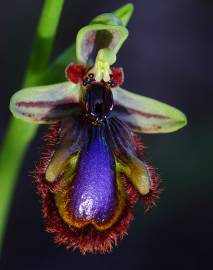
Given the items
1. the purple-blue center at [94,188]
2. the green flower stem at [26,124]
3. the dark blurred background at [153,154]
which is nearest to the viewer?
→ the purple-blue center at [94,188]

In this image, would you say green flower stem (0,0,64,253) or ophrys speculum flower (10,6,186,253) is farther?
green flower stem (0,0,64,253)

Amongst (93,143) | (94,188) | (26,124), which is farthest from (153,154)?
(94,188)

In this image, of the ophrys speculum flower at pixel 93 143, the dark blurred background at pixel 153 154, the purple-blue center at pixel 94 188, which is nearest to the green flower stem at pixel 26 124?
the ophrys speculum flower at pixel 93 143

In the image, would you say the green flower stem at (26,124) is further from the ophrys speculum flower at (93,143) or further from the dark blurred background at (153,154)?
the dark blurred background at (153,154)

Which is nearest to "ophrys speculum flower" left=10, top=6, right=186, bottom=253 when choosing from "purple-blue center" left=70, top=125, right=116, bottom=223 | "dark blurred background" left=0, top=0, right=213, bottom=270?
"purple-blue center" left=70, top=125, right=116, bottom=223

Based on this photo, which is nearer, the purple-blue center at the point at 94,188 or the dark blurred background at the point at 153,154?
the purple-blue center at the point at 94,188

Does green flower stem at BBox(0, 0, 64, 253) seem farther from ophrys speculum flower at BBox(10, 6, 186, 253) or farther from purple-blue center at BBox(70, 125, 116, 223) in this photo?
purple-blue center at BBox(70, 125, 116, 223)

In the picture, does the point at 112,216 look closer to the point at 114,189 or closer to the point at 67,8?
the point at 114,189
